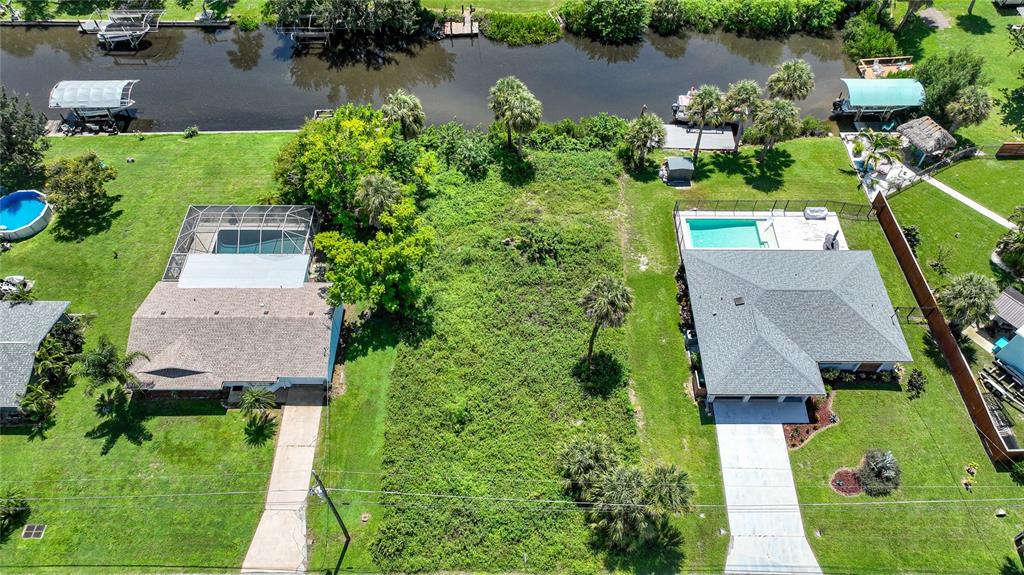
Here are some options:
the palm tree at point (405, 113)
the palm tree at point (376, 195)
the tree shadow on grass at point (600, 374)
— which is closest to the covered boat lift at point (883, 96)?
the tree shadow on grass at point (600, 374)

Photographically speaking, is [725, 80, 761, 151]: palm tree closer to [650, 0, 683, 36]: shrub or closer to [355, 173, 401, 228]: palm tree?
[650, 0, 683, 36]: shrub

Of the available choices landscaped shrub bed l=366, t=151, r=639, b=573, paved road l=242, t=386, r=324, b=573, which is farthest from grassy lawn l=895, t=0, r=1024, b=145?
paved road l=242, t=386, r=324, b=573

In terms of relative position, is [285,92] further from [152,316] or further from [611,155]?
[611,155]

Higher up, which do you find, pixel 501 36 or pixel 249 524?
pixel 501 36

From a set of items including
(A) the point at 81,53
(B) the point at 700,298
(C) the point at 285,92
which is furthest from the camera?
(A) the point at 81,53

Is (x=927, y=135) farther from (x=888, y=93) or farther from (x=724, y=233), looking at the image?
(x=724, y=233)

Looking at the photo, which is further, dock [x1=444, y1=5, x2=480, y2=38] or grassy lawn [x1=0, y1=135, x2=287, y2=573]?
dock [x1=444, y1=5, x2=480, y2=38]

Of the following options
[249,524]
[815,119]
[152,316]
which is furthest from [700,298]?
[152,316]
